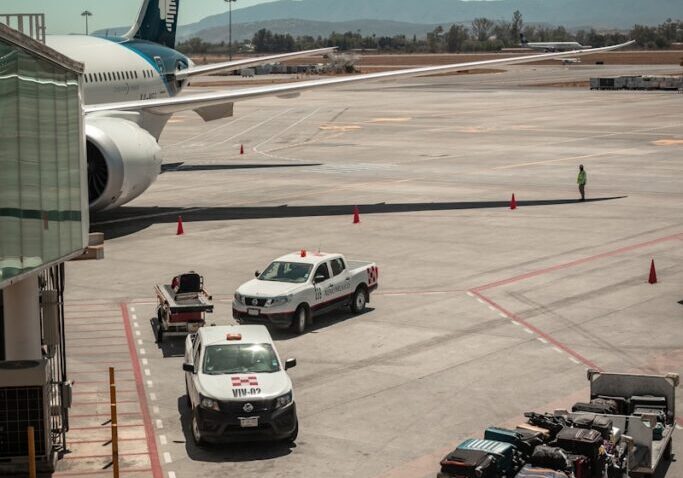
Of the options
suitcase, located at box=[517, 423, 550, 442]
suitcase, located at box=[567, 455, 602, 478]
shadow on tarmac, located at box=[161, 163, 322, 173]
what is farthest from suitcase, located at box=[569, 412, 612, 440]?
shadow on tarmac, located at box=[161, 163, 322, 173]

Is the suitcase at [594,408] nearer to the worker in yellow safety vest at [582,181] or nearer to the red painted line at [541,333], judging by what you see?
the red painted line at [541,333]

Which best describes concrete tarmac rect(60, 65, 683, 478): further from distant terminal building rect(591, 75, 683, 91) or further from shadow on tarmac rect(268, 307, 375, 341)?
distant terminal building rect(591, 75, 683, 91)

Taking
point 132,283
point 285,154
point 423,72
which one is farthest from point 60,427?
point 285,154

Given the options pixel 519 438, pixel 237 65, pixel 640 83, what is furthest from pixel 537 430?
pixel 640 83

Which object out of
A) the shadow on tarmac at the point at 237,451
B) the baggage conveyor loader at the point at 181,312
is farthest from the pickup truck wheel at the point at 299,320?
the shadow on tarmac at the point at 237,451

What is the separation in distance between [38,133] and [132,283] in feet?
51.3

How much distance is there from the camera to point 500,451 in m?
17.4

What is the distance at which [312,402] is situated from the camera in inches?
907

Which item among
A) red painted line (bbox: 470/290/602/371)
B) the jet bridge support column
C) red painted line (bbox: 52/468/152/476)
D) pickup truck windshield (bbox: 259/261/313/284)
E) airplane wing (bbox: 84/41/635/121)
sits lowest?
red painted line (bbox: 52/468/152/476)

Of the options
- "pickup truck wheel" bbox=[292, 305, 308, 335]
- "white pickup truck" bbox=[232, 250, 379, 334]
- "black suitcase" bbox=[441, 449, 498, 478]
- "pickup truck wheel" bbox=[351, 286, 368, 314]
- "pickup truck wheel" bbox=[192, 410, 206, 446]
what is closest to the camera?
"black suitcase" bbox=[441, 449, 498, 478]

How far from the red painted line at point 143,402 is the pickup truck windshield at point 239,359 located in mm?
1570

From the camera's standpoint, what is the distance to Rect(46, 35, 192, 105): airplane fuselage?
50281 mm

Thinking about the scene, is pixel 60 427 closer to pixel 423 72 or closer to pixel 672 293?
pixel 672 293

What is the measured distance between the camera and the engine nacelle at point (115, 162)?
40.7m
